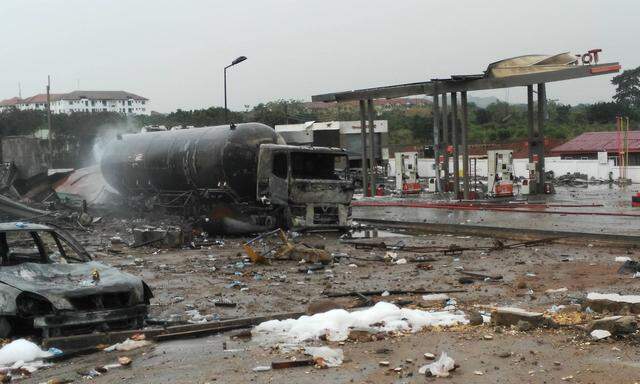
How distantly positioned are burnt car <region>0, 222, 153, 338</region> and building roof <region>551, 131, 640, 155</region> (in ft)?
161

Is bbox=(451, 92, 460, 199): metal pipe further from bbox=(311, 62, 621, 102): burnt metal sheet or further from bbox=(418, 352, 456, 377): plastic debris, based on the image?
bbox=(418, 352, 456, 377): plastic debris

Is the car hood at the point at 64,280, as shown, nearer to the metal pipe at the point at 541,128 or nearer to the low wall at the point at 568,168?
the metal pipe at the point at 541,128

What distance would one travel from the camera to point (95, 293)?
7848 millimetres

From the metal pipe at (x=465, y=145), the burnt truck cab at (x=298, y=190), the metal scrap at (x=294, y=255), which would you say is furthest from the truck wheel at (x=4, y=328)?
the metal pipe at (x=465, y=145)

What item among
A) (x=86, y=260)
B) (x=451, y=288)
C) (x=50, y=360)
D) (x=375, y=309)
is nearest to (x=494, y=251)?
(x=451, y=288)

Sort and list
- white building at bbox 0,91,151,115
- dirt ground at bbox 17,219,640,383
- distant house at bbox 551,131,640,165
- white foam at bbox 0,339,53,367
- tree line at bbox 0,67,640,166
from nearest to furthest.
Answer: dirt ground at bbox 17,219,640,383, white foam at bbox 0,339,53,367, distant house at bbox 551,131,640,165, tree line at bbox 0,67,640,166, white building at bbox 0,91,151,115

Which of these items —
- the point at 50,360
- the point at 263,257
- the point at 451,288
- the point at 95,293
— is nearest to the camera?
the point at 50,360

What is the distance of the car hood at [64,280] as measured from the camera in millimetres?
7660

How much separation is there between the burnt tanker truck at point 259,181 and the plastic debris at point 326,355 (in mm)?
13032

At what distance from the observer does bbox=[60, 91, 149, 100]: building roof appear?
154 metres

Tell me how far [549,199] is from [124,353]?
2476 centimetres

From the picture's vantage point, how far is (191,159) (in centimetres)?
2125

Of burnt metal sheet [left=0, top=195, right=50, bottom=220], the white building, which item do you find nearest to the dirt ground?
burnt metal sheet [left=0, top=195, right=50, bottom=220]

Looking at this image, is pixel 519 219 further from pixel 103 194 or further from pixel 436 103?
pixel 103 194
